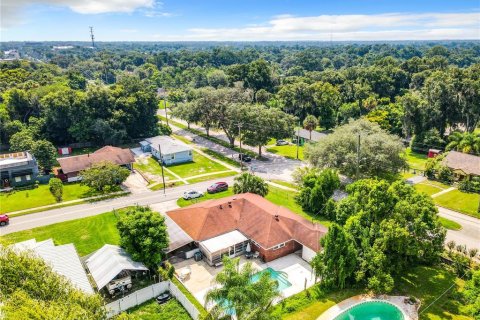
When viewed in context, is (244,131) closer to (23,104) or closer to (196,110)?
(196,110)

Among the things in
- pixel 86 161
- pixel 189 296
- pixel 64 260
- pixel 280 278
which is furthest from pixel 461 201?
pixel 86 161

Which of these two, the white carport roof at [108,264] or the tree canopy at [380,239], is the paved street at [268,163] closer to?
the tree canopy at [380,239]

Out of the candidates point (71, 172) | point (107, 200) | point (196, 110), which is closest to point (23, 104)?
point (71, 172)

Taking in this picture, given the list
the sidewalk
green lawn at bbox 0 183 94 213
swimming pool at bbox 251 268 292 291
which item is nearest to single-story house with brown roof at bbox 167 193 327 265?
swimming pool at bbox 251 268 292 291

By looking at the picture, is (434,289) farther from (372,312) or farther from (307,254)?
(307,254)

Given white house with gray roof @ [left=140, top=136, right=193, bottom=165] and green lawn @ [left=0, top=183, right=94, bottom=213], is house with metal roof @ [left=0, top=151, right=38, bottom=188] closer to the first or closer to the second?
green lawn @ [left=0, top=183, right=94, bottom=213]
